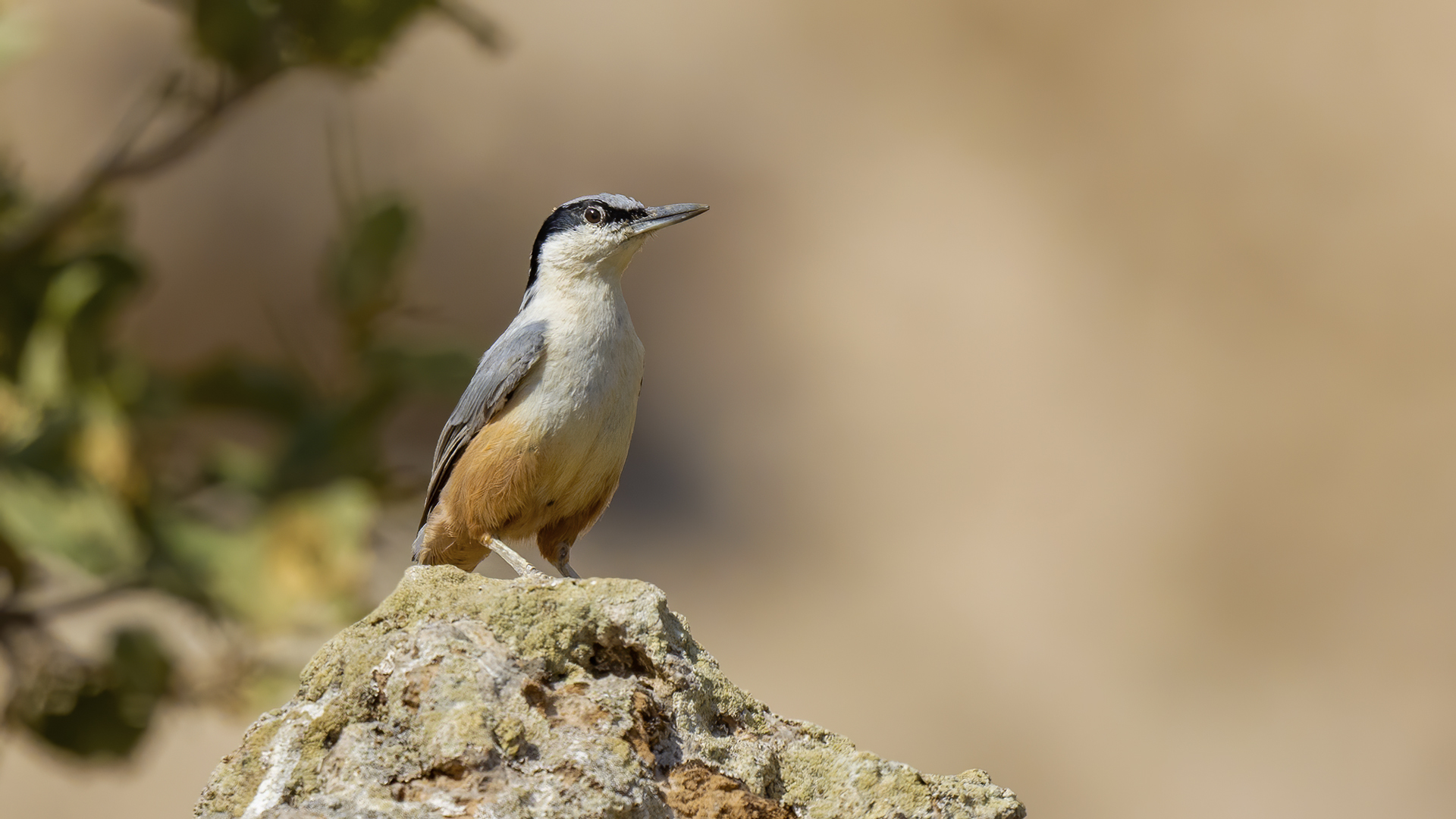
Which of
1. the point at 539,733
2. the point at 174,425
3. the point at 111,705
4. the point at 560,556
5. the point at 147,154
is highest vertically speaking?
the point at 147,154

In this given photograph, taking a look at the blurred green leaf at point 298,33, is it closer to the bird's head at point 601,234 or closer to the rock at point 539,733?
the bird's head at point 601,234

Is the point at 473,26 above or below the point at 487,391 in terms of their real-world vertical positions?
above

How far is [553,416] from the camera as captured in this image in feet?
15.2

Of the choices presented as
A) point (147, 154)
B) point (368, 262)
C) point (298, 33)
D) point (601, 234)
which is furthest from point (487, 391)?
point (147, 154)

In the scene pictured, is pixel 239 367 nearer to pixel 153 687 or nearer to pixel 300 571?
pixel 300 571

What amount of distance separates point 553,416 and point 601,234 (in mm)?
→ 877

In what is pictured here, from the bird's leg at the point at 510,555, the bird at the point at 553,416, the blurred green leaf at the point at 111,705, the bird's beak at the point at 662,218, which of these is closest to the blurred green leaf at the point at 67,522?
the blurred green leaf at the point at 111,705

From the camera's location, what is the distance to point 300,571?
5.62m

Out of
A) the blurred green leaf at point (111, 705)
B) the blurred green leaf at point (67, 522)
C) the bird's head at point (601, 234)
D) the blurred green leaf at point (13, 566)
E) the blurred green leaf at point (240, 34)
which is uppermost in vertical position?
the blurred green leaf at point (240, 34)

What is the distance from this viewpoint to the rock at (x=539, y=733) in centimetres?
275

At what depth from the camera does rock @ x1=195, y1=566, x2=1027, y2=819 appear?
9.03 feet

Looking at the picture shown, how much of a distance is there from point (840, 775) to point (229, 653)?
3.47 m

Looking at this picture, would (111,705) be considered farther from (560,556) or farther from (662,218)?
(662,218)

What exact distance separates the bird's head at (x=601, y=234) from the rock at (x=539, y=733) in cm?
203
